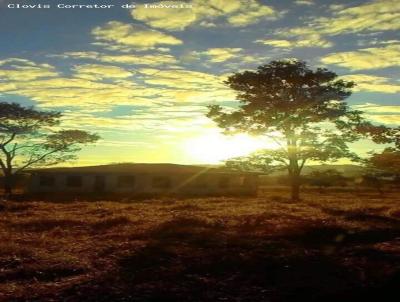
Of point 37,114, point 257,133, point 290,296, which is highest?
point 37,114

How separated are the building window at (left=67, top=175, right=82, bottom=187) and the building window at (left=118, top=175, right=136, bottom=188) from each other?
4.08 meters

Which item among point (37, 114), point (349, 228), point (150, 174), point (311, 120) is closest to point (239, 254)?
point (349, 228)

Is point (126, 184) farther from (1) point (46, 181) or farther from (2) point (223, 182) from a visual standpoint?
(2) point (223, 182)

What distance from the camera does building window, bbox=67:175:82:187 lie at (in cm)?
4959

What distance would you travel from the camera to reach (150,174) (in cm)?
4994

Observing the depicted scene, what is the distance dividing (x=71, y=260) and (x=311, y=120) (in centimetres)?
2887

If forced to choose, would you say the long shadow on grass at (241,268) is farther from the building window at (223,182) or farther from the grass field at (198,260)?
the building window at (223,182)

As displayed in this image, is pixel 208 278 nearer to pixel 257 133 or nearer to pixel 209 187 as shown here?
pixel 257 133

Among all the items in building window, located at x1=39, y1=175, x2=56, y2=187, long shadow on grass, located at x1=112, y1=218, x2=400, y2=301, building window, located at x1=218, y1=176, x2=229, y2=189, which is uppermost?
building window, located at x1=39, y1=175, x2=56, y2=187

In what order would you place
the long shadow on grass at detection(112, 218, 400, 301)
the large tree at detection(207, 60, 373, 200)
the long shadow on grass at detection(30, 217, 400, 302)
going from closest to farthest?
the long shadow on grass at detection(30, 217, 400, 302), the long shadow on grass at detection(112, 218, 400, 301), the large tree at detection(207, 60, 373, 200)

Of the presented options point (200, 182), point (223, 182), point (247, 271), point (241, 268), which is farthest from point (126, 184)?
point (247, 271)

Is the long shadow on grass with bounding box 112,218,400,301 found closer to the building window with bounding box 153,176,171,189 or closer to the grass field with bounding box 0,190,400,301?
the grass field with bounding box 0,190,400,301

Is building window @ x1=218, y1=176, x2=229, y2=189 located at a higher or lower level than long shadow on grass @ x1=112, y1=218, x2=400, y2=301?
higher

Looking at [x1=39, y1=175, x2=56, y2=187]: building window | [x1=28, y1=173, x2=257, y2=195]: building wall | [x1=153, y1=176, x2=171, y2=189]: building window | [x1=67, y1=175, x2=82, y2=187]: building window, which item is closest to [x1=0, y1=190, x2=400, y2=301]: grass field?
[x1=28, y1=173, x2=257, y2=195]: building wall
